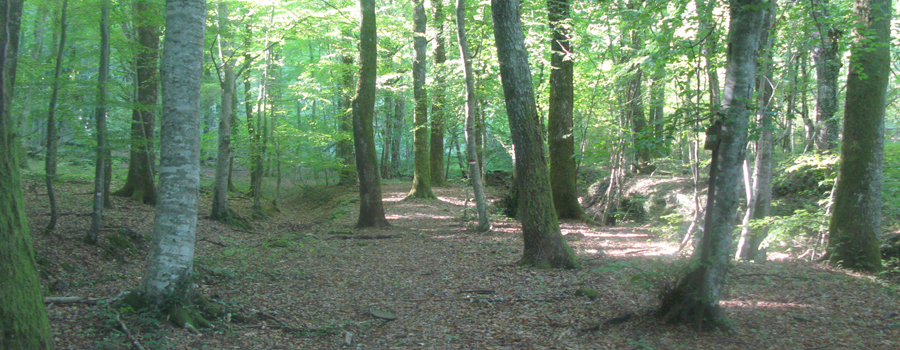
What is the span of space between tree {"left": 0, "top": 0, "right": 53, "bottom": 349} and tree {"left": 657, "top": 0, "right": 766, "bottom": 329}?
5001mm

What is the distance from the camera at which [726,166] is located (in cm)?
424

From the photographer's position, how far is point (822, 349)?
4.17 metres

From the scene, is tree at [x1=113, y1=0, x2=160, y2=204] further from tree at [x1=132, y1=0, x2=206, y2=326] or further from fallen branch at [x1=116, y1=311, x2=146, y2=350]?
fallen branch at [x1=116, y1=311, x2=146, y2=350]

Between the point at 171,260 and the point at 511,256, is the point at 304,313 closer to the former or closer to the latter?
the point at 171,260

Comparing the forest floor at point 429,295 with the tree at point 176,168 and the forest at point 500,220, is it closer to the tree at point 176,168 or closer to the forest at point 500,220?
the forest at point 500,220

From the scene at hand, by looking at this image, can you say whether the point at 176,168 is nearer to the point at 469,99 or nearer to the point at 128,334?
the point at 128,334

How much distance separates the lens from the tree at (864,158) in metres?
6.70

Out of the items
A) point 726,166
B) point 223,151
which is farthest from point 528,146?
point 223,151

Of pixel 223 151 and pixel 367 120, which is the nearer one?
pixel 367 120

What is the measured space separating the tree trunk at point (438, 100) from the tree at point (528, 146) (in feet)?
13.8

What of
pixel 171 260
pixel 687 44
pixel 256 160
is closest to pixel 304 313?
pixel 171 260

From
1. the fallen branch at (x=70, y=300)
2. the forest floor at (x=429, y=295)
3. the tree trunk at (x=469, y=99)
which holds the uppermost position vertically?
the tree trunk at (x=469, y=99)

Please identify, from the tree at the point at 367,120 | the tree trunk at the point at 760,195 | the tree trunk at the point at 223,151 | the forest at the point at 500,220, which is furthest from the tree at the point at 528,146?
the tree trunk at the point at 223,151

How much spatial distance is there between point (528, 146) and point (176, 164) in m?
4.77
